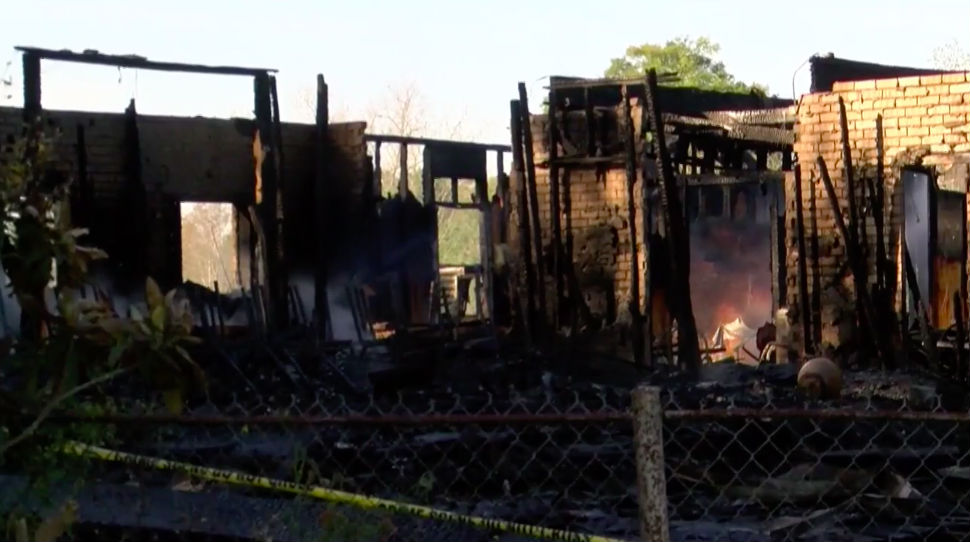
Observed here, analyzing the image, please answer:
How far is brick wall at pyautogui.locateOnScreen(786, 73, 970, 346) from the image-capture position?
15.6 meters

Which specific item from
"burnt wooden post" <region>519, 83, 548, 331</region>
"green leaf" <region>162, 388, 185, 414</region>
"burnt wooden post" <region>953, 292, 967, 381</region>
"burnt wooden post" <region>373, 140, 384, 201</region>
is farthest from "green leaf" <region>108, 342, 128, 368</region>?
"burnt wooden post" <region>373, 140, 384, 201</region>

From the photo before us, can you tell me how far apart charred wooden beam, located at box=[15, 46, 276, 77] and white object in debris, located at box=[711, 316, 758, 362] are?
7.67 meters

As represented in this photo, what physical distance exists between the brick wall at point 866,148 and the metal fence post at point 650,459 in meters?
12.1

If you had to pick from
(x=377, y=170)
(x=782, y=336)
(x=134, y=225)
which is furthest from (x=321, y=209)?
(x=782, y=336)

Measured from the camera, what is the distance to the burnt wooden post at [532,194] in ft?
52.7

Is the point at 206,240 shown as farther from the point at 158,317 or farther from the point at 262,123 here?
the point at 158,317

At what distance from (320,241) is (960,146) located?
9.36 meters

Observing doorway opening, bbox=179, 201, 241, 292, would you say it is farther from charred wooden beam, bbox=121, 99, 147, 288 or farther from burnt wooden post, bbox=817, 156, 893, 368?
burnt wooden post, bbox=817, 156, 893, 368

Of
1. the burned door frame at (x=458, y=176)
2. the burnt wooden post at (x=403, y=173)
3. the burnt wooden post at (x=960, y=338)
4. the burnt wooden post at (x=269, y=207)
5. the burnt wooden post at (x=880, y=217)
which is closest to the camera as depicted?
the burnt wooden post at (x=960, y=338)

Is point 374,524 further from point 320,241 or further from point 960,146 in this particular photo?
point 320,241

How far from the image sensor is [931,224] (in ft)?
53.7

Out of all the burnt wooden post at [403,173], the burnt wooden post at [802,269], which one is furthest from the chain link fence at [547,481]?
the burnt wooden post at [403,173]

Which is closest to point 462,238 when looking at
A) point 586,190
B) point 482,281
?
point 482,281

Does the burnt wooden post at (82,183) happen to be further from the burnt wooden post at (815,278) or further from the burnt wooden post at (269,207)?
the burnt wooden post at (815,278)
